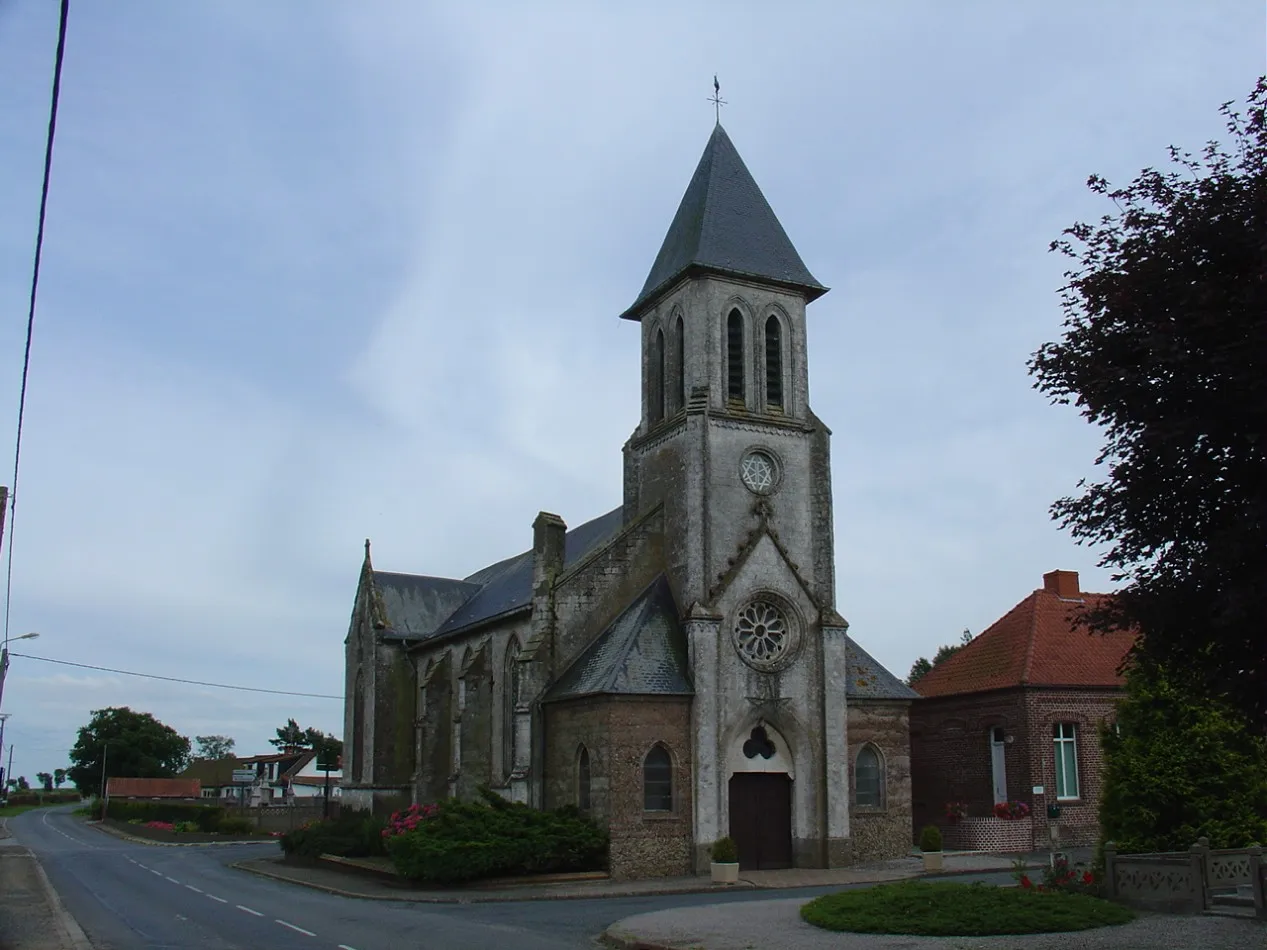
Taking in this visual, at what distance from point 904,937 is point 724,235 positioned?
2223 centimetres

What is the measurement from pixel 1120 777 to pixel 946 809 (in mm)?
13343

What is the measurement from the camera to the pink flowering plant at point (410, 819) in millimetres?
27469

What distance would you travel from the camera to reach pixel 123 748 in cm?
12162

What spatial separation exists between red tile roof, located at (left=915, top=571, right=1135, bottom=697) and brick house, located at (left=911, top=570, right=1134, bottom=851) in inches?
1.6

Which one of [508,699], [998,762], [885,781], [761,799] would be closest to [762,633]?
[761,799]

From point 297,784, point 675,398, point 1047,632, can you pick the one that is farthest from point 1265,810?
point 297,784

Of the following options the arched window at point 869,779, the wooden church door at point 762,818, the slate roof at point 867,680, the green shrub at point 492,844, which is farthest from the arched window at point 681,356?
the green shrub at point 492,844

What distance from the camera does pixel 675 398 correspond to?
34.3 metres

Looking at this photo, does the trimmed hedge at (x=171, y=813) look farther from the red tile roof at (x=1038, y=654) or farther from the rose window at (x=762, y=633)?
the rose window at (x=762, y=633)

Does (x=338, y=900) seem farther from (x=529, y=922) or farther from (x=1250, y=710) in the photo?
(x=1250, y=710)

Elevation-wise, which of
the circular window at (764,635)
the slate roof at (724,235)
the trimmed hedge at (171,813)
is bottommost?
the trimmed hedge at (171,813)

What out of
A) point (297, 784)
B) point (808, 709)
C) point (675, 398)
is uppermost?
point (675, 398)

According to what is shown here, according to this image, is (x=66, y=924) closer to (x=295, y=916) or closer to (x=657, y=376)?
(x=295, y=916)

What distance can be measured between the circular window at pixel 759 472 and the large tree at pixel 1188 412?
A: 1778cm
